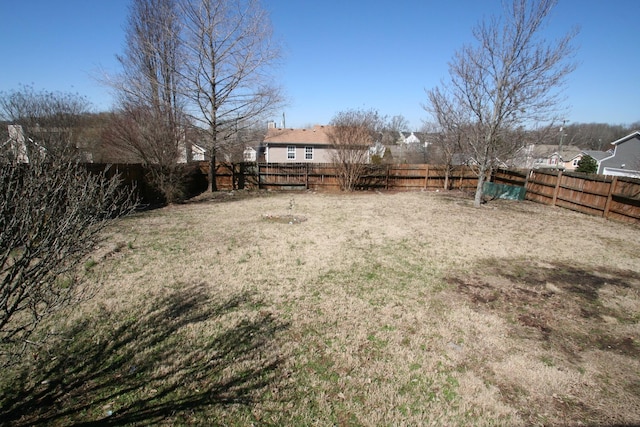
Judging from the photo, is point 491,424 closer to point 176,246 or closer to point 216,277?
point 216,277

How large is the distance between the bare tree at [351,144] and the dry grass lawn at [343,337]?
8.24 meters

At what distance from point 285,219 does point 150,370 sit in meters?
6.28

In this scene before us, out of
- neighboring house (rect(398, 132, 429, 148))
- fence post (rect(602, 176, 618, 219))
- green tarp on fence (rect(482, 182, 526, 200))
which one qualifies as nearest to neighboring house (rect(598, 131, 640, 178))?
neighboring house (rect(398, 132, 429, 148))

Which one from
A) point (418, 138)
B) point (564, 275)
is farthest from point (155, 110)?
point (418, 138)

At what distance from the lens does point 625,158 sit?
25891mm

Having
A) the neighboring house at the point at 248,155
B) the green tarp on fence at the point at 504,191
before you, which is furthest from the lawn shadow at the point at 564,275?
the neighboring house at the point at 248,155

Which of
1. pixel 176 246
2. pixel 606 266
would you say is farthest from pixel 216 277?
pixel 606 266

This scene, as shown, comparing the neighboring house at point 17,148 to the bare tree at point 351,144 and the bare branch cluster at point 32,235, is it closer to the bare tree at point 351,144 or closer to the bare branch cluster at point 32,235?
the bare branch cluster at point 32,235

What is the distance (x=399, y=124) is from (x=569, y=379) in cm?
4874

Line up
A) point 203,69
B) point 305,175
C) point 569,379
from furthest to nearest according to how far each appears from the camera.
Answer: point 305,175 < point 203,69 < point 569,379

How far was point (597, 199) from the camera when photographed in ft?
33.3

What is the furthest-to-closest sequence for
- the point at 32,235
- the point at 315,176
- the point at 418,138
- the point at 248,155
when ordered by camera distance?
1. the point at 418,138
2. the point at 248,155
3. the point at 315,176
4. the point at 32,235

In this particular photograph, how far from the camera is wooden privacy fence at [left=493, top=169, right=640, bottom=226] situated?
919cm

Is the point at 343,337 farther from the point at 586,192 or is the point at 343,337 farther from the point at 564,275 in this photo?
the point at 586,192
